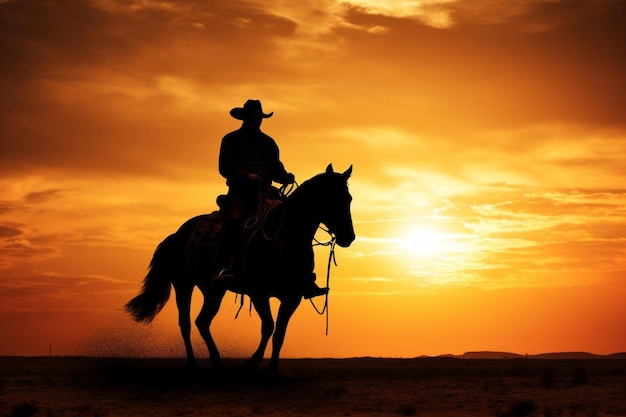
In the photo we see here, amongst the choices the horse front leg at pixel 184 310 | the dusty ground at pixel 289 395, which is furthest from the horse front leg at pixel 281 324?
the horse front leg at pixel 184 310

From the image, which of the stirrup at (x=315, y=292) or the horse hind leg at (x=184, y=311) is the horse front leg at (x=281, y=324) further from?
the horse hind leg at (x=184, y=311)

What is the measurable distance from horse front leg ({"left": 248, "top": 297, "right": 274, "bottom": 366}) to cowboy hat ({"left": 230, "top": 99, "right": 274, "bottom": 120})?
381 centimetres

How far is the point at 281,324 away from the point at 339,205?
2463mm

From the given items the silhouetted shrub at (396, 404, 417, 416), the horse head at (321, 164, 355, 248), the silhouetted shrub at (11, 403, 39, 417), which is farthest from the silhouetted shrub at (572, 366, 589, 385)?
the silhouetted shrub at (11, 403, 39, 417)

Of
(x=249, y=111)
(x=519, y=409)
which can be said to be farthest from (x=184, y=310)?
(x=519, y=409)

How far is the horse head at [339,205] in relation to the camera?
14594 mm

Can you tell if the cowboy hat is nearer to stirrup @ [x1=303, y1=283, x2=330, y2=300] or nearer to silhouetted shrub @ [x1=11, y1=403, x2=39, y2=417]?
stirrup @ [x1=303, y1=283, x2=330, y2=300]

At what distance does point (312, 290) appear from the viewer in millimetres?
15492

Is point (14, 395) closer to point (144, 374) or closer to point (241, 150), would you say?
point (144, 374)

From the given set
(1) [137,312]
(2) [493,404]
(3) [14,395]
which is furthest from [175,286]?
(2) [493,404]

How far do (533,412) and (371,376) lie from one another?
667 cm

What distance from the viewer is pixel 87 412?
12594 millimetres

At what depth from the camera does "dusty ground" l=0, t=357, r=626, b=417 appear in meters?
12.6

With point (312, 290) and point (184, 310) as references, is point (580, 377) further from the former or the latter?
point (184, 310)
